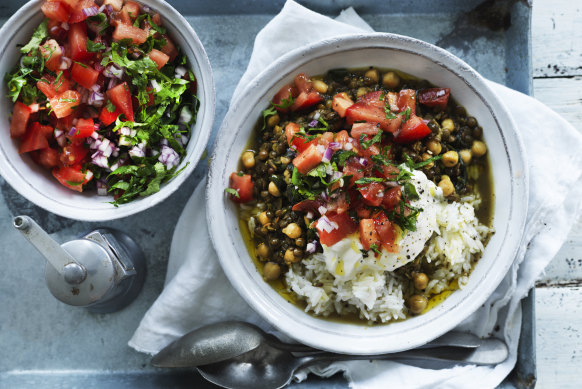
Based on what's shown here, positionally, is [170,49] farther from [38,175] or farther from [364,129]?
[364,129]

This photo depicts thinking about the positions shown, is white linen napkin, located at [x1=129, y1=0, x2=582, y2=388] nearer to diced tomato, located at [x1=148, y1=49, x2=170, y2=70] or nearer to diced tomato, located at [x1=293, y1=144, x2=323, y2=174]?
diced tomato, located at [x1=148, y1=49, x2=170, y2=70]

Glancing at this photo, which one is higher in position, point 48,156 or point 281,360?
point 48,156

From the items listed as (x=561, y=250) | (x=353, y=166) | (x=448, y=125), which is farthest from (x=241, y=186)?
(x=561, y=250)

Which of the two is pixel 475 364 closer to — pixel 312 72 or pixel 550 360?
pixel 550 360

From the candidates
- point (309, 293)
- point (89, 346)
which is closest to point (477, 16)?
point (309, 293)

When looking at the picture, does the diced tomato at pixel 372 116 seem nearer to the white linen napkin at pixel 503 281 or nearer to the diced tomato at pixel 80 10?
the white linen napkin at pixel 503 281

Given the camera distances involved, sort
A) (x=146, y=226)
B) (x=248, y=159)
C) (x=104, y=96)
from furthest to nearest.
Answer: (x=146, y=226) < (x=248, y=159) < (x=104, y=96)
